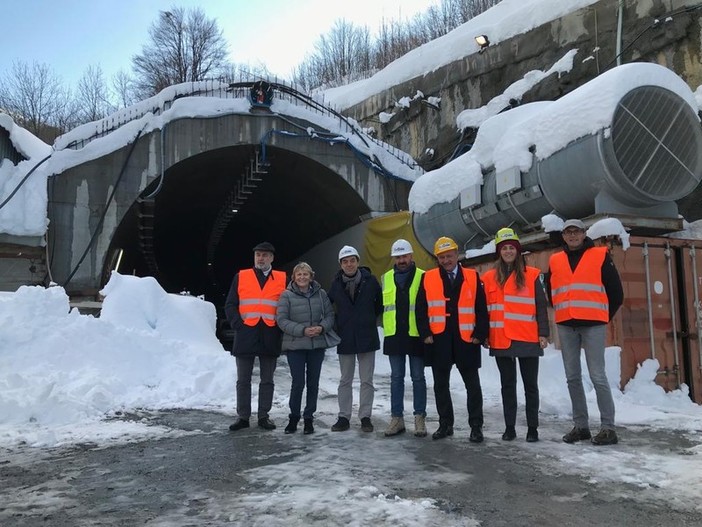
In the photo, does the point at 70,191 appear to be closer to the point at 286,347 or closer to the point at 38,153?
the point at 38,153

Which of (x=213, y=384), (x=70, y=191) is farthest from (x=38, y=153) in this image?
(x=213, y=384)

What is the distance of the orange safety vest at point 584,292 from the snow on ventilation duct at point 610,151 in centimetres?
276

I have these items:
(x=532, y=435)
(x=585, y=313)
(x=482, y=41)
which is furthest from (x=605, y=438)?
(x=482, y=41)

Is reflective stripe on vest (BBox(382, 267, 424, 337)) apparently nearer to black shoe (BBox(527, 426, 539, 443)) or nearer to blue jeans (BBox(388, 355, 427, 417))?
blue jeans (BBox(388, 355, 427, 417))

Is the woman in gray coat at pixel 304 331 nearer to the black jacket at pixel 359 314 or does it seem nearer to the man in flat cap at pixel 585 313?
the black jacket at pixel 359 314

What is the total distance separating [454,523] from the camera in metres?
3.15

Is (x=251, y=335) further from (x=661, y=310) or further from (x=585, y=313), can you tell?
(x=661, y=310)

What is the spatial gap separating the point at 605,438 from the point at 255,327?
345 centimetres

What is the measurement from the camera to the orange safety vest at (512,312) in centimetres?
532

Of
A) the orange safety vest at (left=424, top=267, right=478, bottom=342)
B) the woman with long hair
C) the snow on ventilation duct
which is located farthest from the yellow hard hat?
the snow on ventilation duct

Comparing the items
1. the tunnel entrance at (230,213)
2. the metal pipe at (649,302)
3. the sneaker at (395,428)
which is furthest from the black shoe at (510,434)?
the tunnel entrance at (230,213)

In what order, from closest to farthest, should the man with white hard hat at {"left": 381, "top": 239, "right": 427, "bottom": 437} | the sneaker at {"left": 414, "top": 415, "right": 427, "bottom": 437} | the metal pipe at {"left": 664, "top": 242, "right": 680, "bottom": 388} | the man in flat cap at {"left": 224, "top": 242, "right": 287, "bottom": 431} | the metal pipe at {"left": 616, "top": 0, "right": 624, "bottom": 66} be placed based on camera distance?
1. the sneaker at {"left": 414, "top": 415, "right": 427, "bottom": 437}
2. the man with white hard hat at {"left": 381, "top": 239, "right": 427, "bottom": 437}
3. the man in flat cap at {"left": 224, "top": 242, "right": 287, "bottom": 431}
4. the metal pipe at {"left": 664, "top": 242, "right": 680, "bottom": 388}
5. the metal pipe at {"left": 616, "top": 0, "right": 624, "bottom": 66}

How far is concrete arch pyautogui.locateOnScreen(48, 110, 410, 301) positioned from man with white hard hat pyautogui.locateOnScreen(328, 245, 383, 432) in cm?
1073

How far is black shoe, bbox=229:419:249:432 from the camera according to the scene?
575 cm
